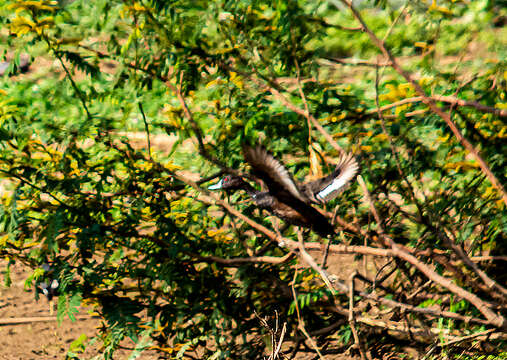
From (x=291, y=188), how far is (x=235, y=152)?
588 mm

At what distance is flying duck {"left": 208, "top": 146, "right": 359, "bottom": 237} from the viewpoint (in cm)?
199

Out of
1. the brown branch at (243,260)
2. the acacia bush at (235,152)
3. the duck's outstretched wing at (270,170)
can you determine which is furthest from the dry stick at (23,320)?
the duck's outstretched wing at (270,170)

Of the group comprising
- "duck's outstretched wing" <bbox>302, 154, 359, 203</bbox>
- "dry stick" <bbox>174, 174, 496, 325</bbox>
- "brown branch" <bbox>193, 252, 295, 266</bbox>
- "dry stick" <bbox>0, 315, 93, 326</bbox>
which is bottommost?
"dry stick" <bbox>0, 315, 93, 326</bbox>

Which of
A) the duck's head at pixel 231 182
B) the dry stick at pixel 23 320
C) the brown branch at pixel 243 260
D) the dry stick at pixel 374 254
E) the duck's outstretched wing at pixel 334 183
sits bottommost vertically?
the dry stick at pixel 23 320

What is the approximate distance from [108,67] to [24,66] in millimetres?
1076

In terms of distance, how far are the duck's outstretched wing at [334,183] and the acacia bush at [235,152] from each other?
84 millimetres

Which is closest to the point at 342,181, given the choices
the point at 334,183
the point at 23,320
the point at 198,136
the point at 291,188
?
the point at 334,183

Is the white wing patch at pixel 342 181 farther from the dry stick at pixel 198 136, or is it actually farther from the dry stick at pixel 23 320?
the dry stick at pixel 23 320

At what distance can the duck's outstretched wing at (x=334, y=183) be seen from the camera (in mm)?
2097

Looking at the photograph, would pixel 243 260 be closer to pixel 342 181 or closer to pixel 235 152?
pixel 235 152

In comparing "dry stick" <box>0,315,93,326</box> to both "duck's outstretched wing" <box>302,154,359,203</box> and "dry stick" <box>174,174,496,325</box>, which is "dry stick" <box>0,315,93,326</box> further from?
"duck's outstretched wing" <box>302,154,359,203</box>

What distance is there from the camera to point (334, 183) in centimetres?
215

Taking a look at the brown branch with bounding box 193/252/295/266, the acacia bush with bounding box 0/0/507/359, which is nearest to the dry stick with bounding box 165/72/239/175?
the acacia bush with bounding box 0/0/507/359

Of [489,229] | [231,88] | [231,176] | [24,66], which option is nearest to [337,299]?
[489,229]
